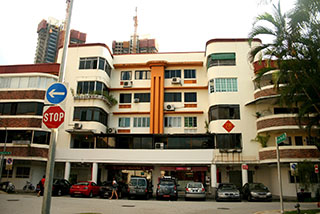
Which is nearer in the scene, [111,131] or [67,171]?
[67,171]

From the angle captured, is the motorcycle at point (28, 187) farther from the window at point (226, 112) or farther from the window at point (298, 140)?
the window at point (298, 140)

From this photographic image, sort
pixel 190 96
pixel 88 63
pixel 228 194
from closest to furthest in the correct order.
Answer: pixel 228 194 → pixel 88 63 → pixel 190 96

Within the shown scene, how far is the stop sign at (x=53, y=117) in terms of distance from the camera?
22.5 ft

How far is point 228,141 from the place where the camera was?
29.4m

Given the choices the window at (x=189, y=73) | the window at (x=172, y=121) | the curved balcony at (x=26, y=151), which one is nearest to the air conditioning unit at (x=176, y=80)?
the window at (x=189, y=73)

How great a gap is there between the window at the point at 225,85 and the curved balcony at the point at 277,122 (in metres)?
4.79

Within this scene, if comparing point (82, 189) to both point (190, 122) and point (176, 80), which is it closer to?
point (190, 122)

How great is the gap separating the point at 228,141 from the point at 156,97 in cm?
1029

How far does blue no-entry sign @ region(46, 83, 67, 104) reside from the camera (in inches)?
280

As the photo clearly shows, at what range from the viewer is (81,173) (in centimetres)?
3406

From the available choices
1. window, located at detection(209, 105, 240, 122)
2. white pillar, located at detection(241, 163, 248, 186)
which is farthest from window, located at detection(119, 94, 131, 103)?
white pillar, located at detection(241, 163, 248, 186)

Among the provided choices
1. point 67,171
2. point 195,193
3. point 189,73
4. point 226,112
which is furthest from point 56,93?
point 189,73

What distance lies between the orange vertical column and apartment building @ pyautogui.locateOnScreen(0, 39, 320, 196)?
0.12m

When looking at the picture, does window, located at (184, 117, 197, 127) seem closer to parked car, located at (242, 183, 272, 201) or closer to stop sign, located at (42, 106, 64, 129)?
parked car, located at (242, 183, 272, 201)
